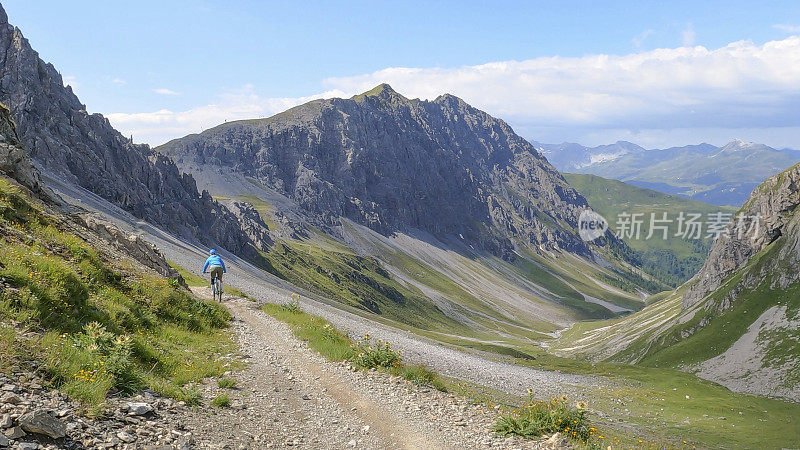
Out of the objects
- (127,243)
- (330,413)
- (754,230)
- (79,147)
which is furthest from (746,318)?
(79,147)

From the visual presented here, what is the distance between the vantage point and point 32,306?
13312mm

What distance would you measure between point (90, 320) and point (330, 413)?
343 inches

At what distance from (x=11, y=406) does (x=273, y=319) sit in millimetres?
22092

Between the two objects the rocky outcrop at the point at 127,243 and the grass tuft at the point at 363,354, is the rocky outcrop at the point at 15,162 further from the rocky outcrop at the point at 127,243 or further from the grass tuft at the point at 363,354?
the grass tuft at the point at 363,354

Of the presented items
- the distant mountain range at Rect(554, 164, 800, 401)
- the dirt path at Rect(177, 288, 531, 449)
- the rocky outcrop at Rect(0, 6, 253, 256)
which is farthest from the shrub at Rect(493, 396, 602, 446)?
the rocky outcrop at Rect(0, 6, 253, 256)

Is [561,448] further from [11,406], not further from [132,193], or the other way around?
[132,193]

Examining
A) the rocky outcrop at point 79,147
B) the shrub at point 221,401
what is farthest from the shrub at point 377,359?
the rocky outcrop at point 79,147

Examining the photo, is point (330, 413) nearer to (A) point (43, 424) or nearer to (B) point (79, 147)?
(A) point (43, 424)

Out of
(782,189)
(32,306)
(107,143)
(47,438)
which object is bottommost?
(47,438)

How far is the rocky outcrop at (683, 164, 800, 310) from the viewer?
13662 centimetres

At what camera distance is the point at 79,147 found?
120 m

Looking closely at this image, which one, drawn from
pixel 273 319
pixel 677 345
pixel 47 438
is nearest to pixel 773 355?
pixel 677 345

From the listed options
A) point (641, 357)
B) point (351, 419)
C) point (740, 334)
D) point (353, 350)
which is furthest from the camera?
point (641, 357)

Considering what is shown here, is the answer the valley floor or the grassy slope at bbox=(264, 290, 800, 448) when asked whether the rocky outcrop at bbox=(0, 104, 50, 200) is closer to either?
the valley floor
